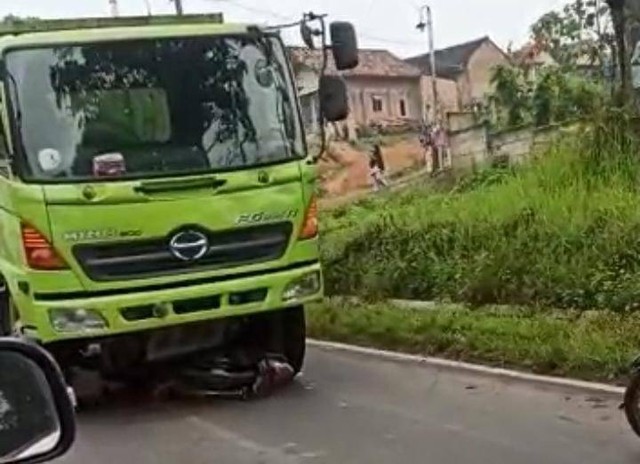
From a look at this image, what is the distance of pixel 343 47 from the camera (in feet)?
28.5

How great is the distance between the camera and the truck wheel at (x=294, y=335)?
30.0ft

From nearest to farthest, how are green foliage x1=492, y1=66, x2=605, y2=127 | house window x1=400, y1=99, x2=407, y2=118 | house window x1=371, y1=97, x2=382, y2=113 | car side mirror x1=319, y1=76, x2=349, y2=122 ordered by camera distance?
car side mirror x1=319, y1=76, x2=349, y2=122, green foliage x1=492, y1=66, x2=605, y2=127, house window x1=371, y1=97, x2=382, y2=113, house window x1=400, y1=99, x2=407, y2=118

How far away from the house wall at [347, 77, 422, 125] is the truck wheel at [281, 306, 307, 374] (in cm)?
4210

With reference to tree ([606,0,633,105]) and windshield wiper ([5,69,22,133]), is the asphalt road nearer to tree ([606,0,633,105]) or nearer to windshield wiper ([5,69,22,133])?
windshield wiper ([5,69,22,133])

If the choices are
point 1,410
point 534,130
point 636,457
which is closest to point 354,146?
point 534,130

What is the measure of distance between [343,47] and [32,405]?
6641 mm

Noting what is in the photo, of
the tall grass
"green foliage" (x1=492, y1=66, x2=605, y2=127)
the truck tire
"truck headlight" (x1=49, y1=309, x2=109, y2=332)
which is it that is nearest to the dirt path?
"green foliage" (x1=492, y1=66, x2=605, y2=127)

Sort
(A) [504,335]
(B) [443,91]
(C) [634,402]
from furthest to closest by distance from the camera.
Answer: (B) [443,91]
(A) [504,335]
(C) [634,402]

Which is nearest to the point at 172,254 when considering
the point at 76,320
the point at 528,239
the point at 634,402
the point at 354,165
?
the point at 76,320

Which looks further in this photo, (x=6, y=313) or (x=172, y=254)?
(x=6, y=313)

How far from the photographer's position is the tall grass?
1088cm

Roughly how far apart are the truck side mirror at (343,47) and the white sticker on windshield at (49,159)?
2.00 m

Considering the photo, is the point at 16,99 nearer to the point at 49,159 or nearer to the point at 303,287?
the point at 49,159

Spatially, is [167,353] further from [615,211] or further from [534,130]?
[534,130]
